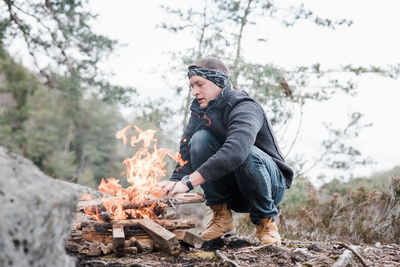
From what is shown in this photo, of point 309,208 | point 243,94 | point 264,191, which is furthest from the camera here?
point 309,208

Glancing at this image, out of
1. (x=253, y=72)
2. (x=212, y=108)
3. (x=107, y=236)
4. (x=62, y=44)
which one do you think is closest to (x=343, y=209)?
(x=253, y=72)

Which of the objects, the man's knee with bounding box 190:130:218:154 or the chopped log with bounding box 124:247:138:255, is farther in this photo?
the man's knee with bounding box 190:130:218:154

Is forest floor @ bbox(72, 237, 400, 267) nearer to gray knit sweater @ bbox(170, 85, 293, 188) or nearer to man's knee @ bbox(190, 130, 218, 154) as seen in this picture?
gray knit sweater @ bbox(170, 85, 293, 188)

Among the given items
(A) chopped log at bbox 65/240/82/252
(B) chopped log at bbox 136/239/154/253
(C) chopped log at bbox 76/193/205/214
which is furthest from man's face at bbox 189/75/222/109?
(A) chopped log at bbox 65/240/82/252

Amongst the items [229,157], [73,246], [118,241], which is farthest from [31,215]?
[229,157]

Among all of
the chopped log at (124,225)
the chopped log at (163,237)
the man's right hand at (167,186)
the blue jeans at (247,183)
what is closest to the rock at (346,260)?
the blue jeans at (247,183)

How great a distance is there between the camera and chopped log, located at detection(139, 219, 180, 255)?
258 cm

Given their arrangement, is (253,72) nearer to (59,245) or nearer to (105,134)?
(59,245)

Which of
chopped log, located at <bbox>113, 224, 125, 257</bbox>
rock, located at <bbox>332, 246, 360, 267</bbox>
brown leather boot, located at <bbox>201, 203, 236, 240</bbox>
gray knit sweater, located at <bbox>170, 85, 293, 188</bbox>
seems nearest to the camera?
rock, located at <bbox>332, 246, 360, 267</bbox>

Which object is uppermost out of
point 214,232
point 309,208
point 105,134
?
point 214,232

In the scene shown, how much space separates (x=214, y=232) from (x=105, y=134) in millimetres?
33641

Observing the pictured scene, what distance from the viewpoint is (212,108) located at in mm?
3365

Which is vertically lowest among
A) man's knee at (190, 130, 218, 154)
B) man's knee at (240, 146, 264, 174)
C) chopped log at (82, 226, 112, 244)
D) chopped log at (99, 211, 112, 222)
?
chopped log at (82, 226, 112, 244)

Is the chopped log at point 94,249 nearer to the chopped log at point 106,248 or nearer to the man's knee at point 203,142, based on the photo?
the chopped log at point 106,248
